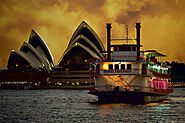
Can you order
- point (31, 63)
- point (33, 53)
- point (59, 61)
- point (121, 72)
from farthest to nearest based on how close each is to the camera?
1. point (59, 61)
2. point (33, 53)
3. point (31, 63)
4. point (121, 72)

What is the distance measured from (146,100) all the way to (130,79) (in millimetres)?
2917

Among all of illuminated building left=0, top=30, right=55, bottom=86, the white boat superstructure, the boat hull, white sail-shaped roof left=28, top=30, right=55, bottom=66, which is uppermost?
white sail-shaped roof left=28, top=30, right=55, bottom=66

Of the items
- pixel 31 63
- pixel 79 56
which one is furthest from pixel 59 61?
pixel 31 63

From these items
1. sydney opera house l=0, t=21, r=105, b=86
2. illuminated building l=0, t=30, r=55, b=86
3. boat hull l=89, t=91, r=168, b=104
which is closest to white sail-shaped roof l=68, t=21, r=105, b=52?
sydney opera house l=0, t=21, r=105, b=86

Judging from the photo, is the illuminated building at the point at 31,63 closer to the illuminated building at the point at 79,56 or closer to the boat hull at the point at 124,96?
the illuminated building at the point at 79,56

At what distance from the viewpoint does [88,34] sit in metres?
129

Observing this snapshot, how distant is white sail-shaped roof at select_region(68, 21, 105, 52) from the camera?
128 m

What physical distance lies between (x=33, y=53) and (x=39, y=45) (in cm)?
362

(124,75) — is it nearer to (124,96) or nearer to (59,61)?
(124,96)

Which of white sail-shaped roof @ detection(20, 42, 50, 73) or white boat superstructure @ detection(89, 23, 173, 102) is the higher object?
white sail-shaped roof @ detection(20, 42, 50, 73)

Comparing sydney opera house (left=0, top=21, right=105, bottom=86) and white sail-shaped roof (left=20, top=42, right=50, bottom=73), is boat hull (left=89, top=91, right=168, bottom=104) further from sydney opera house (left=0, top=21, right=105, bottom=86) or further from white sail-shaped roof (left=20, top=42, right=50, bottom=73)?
A: white sail-shaped roof (left=20, top=42, right=50, bottom=73)

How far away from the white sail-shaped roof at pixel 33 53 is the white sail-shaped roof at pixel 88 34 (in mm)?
11990

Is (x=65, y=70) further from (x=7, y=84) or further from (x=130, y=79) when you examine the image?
(x=130, y=79)

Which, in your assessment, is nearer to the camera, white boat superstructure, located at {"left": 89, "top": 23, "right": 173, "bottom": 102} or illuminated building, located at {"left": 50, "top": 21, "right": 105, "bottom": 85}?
white boat superstructure, located at {"left": 89, "top": 23, "right": 173, "bottom": 102}
